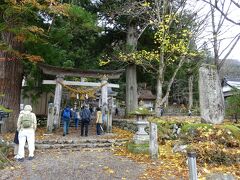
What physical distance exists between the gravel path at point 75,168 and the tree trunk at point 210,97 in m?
3.31

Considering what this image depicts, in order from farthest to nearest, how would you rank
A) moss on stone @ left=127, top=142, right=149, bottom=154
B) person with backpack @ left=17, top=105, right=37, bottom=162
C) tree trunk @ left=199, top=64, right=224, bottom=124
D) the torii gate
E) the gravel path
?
the torii gate → tree trunk @ left=199, top=64, right=224, bottom=124 → moss on stone @ left=127, top=142, right=149, bottom=154 → person with backpack @ left=17, top=105, right=37, bottom=162 → the gravel path

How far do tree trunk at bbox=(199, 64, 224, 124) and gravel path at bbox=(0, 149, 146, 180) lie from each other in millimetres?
3305

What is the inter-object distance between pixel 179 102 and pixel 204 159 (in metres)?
38.1

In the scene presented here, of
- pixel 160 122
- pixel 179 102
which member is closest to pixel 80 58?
pixel 160 122

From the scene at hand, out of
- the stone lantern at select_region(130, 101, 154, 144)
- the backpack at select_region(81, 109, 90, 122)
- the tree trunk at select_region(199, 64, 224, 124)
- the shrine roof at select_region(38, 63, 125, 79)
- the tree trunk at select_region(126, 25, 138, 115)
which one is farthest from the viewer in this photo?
the tree trunk at select_region(126, 25, 138, 115)

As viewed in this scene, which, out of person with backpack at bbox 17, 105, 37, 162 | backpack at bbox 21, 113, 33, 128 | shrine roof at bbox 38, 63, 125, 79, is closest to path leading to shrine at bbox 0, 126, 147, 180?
person with backpack at bbox 17, 105, 37, 162

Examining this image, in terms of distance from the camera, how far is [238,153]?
862cm

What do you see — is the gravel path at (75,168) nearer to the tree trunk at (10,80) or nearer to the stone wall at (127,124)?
the stone wall at (127,124)

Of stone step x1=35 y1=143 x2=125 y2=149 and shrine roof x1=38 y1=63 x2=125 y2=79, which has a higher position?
shrine roof x1=38 y1=63 x2=125 y2=79

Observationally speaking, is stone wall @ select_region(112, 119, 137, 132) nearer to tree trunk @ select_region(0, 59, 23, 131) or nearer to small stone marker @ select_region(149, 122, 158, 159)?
small stone marker @ select_region(149, 122, 158, 159)

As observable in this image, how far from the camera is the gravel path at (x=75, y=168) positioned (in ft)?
24.1

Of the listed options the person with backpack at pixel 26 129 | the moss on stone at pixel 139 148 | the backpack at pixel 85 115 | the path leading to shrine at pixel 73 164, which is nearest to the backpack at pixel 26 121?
the person with backpack at pixel 26 129

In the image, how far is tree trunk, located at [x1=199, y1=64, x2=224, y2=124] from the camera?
1041 centimetres

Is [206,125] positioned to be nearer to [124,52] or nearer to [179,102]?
[124,52]
